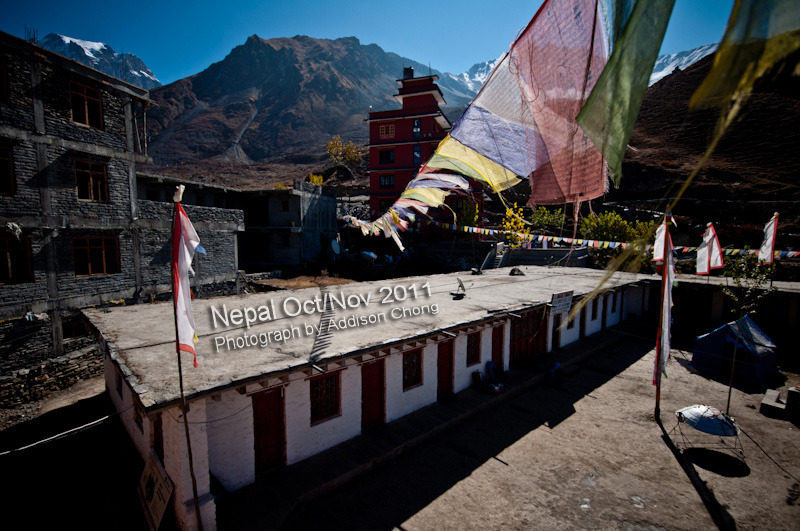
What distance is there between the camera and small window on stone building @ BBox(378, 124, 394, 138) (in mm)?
42000

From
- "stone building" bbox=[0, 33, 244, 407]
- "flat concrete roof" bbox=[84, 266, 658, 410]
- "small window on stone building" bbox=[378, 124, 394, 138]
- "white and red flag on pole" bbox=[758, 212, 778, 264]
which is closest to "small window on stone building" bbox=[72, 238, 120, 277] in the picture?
"stone building" bbox=[0, 33, 244, 407]

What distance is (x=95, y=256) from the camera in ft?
56.0

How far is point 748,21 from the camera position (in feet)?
5.46

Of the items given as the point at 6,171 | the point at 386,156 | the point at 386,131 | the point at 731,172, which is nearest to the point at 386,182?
the point at 386,156

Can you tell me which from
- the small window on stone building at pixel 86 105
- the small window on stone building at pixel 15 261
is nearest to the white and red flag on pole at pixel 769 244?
the small window on stone building at pixel 86 105

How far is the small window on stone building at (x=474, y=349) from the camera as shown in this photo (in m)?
13.6

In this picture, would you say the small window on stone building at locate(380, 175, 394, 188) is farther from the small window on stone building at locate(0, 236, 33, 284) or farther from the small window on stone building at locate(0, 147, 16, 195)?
the small window on stone building at locate(0, 236, 33, 284)

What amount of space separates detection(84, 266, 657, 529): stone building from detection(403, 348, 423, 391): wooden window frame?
4 centimetres

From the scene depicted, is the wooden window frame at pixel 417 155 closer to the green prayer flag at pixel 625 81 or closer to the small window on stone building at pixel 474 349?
the small window on stone building at pixel 474 349

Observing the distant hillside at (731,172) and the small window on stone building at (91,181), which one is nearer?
the small window on stone building at (91,181)

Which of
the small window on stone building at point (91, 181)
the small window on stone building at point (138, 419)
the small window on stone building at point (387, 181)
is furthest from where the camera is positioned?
the small window on stone building at point (387, 181)

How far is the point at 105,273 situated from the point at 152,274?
211 cm

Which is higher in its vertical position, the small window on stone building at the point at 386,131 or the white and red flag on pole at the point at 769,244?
the small window on stone building at the point at 386,131

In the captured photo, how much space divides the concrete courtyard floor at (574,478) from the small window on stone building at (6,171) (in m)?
17.1
